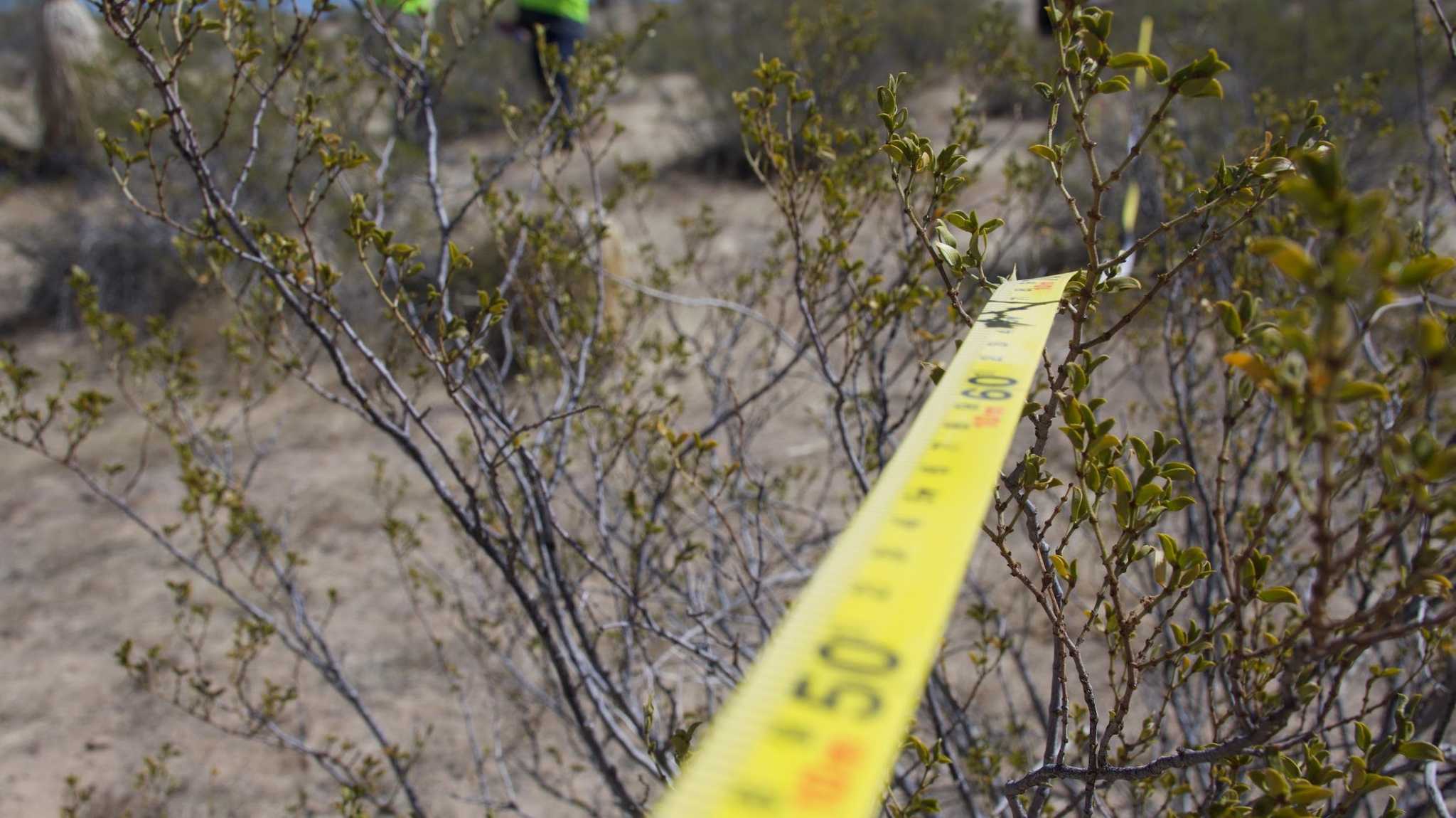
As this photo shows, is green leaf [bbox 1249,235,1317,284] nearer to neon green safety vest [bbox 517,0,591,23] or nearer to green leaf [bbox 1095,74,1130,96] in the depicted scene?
green leaf [bbox 1095,74,1130,96]

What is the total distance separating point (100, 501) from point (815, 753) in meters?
6.20

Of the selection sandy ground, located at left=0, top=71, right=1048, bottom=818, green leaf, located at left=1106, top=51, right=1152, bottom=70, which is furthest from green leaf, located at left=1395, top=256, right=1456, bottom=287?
sandy ground, located at left=0, top=71, right=1048, bottom=818

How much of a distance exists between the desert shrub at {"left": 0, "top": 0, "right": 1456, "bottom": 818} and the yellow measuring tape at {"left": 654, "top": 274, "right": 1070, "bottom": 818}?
0.76 ft

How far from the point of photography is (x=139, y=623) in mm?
4238

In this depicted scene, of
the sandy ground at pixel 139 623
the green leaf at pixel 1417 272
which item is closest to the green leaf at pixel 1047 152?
the green leaf at pixel 1417 272

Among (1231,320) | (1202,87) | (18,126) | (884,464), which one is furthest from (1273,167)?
(18,126)

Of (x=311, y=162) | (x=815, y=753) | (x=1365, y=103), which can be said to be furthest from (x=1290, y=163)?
(x=311, y=162)

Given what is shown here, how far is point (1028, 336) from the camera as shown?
944 millimetres

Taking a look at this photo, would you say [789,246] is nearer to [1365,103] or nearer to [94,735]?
[1365,103]

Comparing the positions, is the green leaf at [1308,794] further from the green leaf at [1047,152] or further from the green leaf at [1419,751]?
the green leaf at [1047,152]

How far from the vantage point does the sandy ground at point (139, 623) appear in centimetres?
337

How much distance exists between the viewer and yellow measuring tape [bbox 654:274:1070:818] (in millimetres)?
520

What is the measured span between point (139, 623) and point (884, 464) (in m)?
3.94

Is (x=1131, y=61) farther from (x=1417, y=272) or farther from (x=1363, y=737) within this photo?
(x=1363, y=737)
